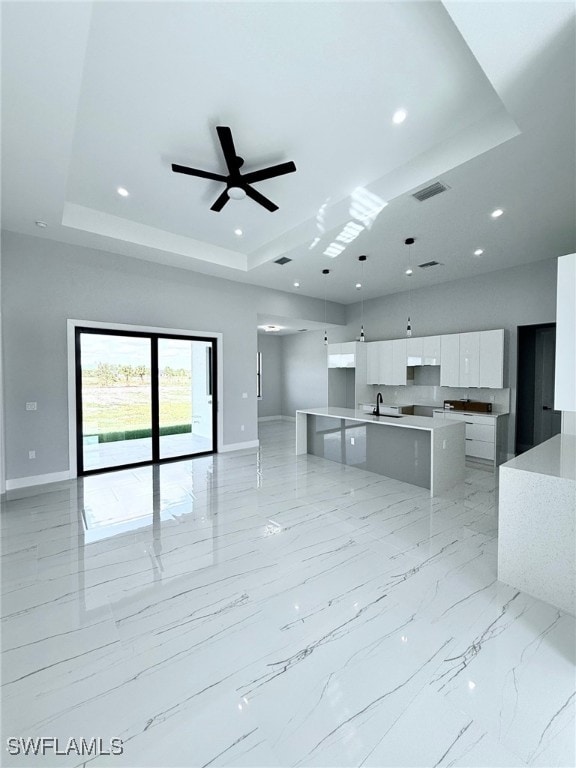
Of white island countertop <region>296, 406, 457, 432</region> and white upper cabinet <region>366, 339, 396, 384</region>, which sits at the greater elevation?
white upper cabinet <region>366, 339, 396, 384</region>

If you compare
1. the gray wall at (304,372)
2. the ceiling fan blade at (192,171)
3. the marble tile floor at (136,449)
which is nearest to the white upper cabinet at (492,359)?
the gray wall at (304,372)

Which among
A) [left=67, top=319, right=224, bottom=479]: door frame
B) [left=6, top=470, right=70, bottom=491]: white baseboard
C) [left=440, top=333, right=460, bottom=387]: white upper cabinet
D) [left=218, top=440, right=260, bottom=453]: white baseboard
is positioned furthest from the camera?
[left=218, top=440, right=260, bottom=453]: white baseboard

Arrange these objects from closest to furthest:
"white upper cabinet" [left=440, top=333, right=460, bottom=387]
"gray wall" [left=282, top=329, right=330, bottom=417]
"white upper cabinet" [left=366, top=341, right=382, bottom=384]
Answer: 1. "white upper cabinet" [left=440, top=333, right=460, bottom=387]
2. "white upper cabinet" [left=366, top=341, right=382, bottom=384]
3. "gray wall" [left=282, top=329, right=330, bottom=417]

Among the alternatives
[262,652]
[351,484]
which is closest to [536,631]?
[262,652]

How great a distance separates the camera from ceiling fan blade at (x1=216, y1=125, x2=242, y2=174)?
248 centimetres

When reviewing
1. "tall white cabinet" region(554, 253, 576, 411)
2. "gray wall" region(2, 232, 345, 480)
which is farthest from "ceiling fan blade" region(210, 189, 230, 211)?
"tall white cabinet" region(554, 253, 576, 411)

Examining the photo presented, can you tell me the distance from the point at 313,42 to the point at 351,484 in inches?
167

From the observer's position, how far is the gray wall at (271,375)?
10305 mm

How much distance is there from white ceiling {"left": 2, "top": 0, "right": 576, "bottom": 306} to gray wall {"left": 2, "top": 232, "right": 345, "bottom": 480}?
433 millimetres

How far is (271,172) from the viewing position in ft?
9.36

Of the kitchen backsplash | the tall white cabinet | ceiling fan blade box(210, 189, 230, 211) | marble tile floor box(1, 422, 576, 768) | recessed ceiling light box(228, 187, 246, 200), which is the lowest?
marble tile floor box(1, 422, 576, 768)

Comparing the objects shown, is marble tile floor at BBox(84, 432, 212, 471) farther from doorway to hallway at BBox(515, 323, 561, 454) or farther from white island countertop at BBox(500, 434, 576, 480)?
doorway to hallway at BBox(515, 323, 561, 454)

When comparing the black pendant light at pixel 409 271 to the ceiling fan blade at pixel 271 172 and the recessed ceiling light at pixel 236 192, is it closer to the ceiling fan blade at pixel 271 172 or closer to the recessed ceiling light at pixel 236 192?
the ceiling fan blade at pixel 271 172

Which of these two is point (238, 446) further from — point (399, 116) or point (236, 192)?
point (399, 116)
